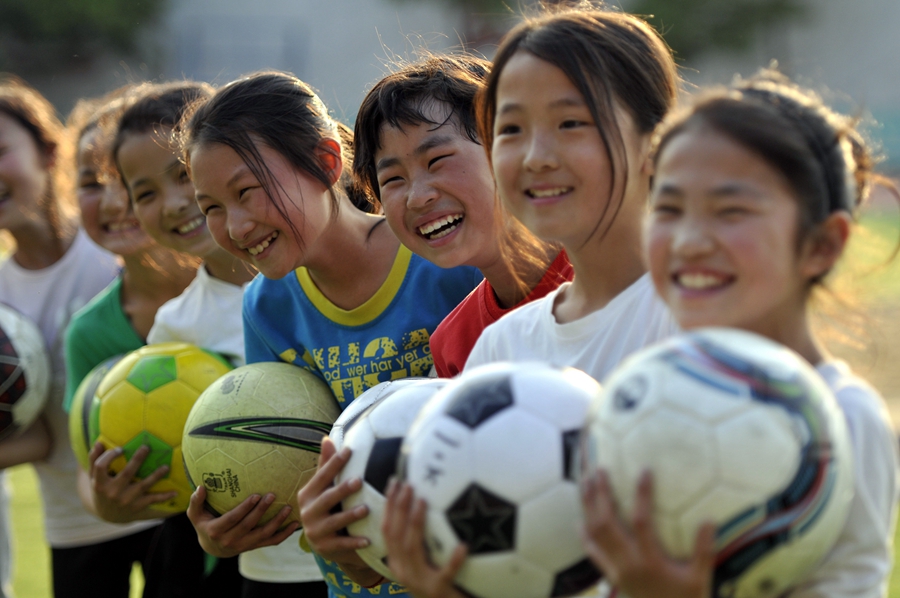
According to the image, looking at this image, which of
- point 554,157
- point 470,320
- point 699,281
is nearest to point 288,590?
point 470,320

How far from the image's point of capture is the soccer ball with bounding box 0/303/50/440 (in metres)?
4.10

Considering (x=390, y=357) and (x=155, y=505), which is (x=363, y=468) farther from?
(x=155, y=505)

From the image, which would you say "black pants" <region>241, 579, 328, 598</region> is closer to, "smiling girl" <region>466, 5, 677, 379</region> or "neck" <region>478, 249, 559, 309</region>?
"neck" <region>478, 249, 559, 309</region>

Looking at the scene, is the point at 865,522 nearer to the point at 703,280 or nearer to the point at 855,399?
the point at 855,399

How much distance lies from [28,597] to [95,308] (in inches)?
95.0

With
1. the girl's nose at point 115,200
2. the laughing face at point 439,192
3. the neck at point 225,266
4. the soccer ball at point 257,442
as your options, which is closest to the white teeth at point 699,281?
the laughing face at point 439,192

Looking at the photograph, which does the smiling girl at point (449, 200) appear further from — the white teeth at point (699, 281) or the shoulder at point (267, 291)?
the white teeth at point (699, 281)

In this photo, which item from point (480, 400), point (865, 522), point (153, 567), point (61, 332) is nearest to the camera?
point (865, 522)

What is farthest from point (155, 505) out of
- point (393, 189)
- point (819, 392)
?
point (819, 392)

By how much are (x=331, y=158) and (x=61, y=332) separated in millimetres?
2334

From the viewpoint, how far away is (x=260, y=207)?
2943 mm

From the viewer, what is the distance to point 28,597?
5445 millimetres

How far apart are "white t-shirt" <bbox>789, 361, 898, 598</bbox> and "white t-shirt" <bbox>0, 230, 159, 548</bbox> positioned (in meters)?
3.61

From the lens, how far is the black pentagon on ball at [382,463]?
6.72 ft
